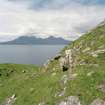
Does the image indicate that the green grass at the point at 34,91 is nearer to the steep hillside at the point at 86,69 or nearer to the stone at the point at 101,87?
the steep hillside at the point at 86,69

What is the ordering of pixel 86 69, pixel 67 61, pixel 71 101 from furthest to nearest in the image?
pixel 67 61 < pixel 86 69 < pixel 71 101

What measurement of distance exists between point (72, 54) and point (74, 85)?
15.2 meters

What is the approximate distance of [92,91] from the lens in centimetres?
3161

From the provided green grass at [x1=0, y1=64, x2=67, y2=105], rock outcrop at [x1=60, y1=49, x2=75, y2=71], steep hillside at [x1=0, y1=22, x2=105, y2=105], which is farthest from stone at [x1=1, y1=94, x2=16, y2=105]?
rock outcrop at [x1=60, y1=49, x2=75, y2=71]

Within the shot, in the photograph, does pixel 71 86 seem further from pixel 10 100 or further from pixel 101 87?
pixel 10 100

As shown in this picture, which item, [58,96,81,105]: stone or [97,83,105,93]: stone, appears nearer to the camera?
[58,96,81,105]: stone

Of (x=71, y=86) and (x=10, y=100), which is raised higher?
(x=71, y=86)

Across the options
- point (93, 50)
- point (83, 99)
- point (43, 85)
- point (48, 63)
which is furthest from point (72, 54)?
point (83, 99)

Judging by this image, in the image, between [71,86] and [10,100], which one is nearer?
[71,86]

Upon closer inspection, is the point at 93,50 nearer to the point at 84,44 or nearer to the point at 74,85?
the point at 84,44

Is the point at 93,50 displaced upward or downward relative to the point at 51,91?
upward

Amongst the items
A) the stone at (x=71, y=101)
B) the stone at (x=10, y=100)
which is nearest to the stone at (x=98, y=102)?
the stone at (x=71, y=101)

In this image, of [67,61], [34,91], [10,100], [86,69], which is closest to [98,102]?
[86,69]

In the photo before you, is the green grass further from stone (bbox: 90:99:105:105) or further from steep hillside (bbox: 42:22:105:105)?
stone (bbox: 90:99:105:105)
